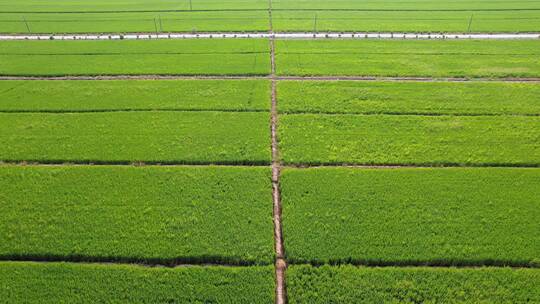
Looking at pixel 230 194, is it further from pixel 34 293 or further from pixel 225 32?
pixel 225 32

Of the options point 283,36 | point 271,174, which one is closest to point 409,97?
point 271,174

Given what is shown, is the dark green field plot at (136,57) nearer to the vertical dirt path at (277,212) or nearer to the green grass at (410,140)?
the vertical dirt path at (277,212)

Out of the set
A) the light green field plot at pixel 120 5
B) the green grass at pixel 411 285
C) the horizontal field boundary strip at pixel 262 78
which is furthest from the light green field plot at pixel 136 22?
the green grass at pixel 411 285

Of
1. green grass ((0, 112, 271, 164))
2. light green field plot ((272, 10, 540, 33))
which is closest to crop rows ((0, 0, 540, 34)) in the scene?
light green field plot ((272, 10, 540, 33))

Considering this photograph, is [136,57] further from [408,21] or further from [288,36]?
[408,21]

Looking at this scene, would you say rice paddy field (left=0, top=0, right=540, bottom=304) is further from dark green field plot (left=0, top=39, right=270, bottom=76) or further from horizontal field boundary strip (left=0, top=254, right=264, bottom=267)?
dark green field plot (left=0, top=39, right=270, bottom=76)
